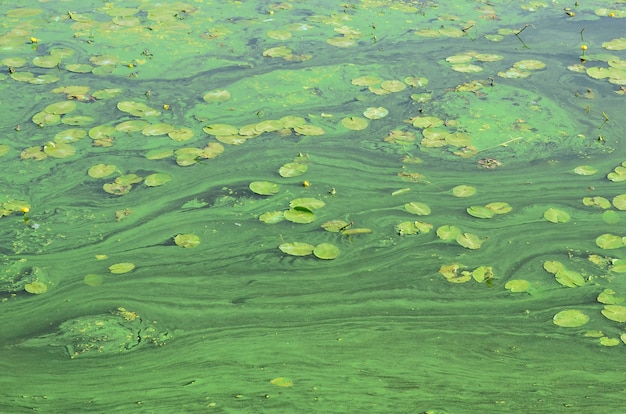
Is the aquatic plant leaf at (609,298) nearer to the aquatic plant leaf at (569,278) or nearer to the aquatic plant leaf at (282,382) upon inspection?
the aquatic plant leaf at (569,278)

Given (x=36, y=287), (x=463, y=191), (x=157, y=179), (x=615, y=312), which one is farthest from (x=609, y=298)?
(x=36, y=287)

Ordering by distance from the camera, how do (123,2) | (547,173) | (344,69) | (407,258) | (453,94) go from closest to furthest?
(407,258) < (547,173) < (453,94) < (344,69) < (123,2)

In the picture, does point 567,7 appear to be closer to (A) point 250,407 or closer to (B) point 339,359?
(B) point 339,359

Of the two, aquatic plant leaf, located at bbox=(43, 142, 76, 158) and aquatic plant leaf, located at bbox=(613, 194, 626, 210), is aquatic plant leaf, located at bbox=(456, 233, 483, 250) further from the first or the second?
aquatic plant leaf, located at bbox=(43, 142, 76, 158)

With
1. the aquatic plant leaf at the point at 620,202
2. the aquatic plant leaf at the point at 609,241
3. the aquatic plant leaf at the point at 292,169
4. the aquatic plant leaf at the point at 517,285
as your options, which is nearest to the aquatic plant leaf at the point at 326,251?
the aquatic plant leaf at the point at 292,169

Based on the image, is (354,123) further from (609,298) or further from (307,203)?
(609,298)

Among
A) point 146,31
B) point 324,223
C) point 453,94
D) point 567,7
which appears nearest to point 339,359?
point 324,223

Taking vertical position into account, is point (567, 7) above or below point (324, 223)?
above
